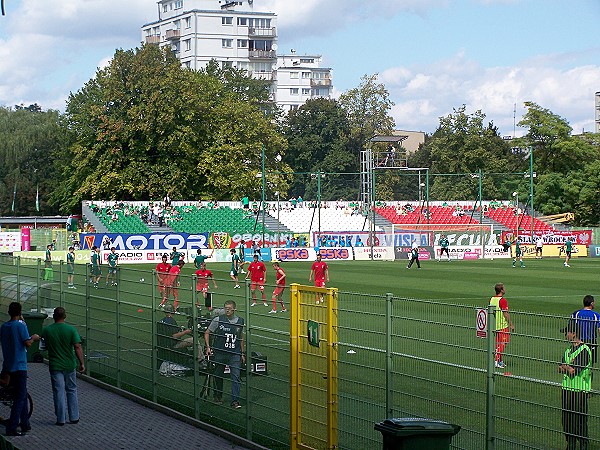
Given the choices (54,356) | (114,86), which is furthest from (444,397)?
(114,86)

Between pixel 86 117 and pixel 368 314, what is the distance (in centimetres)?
7385

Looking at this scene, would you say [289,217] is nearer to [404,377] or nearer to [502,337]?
[404,377]

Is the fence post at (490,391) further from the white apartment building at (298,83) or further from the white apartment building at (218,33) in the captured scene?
the white apartment building at (298,83)

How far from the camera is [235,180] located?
279 feet

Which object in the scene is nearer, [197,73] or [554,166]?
[197,73]

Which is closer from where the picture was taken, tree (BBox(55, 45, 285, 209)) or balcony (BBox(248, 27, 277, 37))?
tree (BBox(55, 45, 285, 209))

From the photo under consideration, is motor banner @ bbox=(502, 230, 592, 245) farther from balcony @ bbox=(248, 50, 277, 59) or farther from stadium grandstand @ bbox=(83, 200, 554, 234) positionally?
balcony @ bbox=(248, 50, 277, 59)

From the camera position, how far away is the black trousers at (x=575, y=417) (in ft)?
30.3

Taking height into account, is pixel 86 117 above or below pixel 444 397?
above

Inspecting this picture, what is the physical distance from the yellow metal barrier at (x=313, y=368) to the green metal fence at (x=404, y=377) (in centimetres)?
17

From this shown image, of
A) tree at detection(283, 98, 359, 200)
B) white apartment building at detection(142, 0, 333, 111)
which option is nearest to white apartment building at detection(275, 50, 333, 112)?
white apartment building at detection(142, 0, 333, 111)

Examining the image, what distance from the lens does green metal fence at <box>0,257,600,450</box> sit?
33.1ft

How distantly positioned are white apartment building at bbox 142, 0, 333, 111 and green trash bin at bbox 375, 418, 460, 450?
409ft

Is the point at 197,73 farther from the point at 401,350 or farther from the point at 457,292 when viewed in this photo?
the point at 401,350
